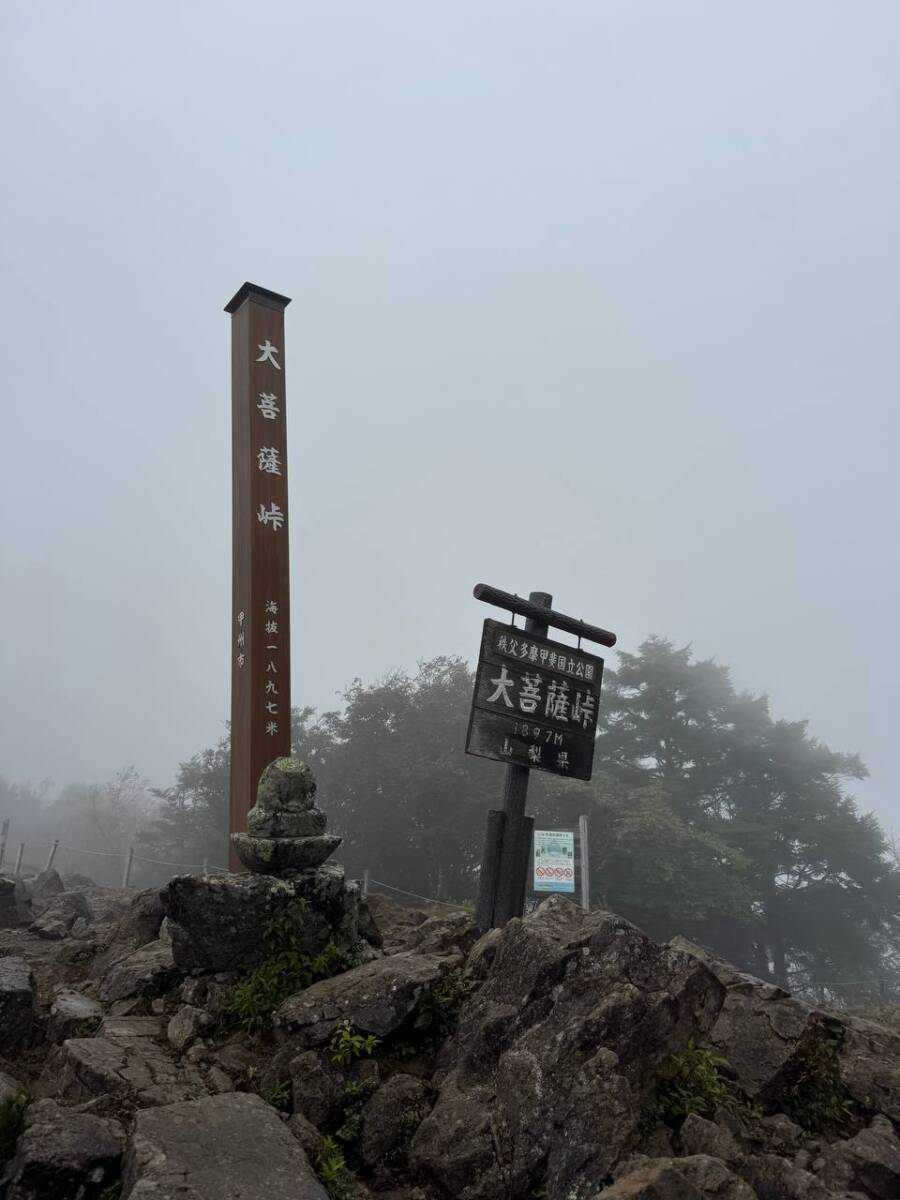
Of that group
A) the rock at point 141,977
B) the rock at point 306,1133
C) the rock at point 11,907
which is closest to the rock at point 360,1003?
the rock at point 306,1133

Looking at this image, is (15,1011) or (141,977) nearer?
(15,1011)

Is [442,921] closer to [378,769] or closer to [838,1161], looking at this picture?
[838,1161]

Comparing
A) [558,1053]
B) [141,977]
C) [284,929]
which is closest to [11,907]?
[141,977]

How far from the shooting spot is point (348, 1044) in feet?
18.1

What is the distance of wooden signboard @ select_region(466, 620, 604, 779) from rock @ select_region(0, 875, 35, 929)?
26.0 ft

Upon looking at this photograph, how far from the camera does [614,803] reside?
104ft

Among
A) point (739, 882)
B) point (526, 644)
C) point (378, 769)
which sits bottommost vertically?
point (739, 882)

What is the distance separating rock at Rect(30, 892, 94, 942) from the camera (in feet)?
35.2

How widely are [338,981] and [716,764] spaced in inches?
1406

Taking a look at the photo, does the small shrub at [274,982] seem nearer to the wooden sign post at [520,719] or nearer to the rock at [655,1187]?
the wooden sign post at [520,719]

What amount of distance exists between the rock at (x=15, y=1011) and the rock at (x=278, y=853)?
206 centimetres

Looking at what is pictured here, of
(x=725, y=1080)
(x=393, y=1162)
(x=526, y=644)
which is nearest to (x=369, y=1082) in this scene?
(x=393, y=1162)

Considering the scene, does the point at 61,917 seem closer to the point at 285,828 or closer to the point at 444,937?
the point at 285,828

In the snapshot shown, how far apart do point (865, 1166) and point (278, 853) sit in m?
4.83
